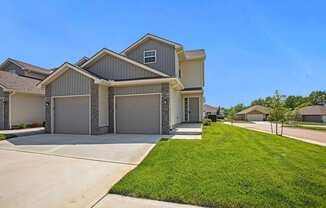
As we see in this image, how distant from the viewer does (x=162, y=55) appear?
16.5 meters

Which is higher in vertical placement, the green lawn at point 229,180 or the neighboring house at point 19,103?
the neighboring house at point 19,103

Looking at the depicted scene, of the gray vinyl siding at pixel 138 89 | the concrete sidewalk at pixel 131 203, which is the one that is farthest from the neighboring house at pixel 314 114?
the concrete sidewalk at pixel 131 203

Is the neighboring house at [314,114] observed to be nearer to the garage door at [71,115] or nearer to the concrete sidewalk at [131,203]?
the garage door at [71,115]

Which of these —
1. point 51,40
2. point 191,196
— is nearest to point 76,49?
point 51,40

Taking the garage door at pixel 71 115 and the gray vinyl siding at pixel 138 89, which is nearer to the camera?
the gray vinyl siding at pixel 138 89

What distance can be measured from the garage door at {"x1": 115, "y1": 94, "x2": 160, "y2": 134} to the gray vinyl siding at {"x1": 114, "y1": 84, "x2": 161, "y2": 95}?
27 centimetres

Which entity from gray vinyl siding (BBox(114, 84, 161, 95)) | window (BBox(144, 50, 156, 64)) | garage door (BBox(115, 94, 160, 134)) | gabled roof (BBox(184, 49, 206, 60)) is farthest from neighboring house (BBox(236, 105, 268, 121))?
gray vinyl siding (BBox(114, 84, 161, 95))

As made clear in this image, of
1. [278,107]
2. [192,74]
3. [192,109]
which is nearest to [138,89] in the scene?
[192,109]

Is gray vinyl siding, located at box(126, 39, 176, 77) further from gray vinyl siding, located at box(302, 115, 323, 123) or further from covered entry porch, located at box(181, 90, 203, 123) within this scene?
gray vinyl siding, located at box(302, 115, 323, 123)

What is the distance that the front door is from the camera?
20.4 m

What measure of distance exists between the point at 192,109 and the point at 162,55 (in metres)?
6.70

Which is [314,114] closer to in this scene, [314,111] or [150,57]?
[314,111]

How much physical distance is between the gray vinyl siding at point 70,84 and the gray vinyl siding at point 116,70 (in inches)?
61.9

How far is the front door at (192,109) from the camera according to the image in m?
20.4
